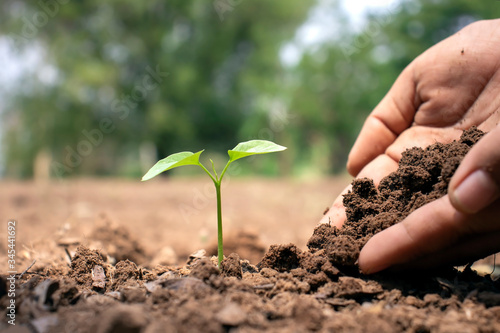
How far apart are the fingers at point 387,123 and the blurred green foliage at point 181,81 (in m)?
10.6

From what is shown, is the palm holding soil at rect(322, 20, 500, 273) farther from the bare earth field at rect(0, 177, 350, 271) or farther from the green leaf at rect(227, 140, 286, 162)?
the bare earth field at rect(0, 177, 350, 271)

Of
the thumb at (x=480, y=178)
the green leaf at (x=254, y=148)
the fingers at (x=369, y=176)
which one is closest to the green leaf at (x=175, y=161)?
the green leaf at (x=254, y=148)

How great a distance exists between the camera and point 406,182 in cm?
173

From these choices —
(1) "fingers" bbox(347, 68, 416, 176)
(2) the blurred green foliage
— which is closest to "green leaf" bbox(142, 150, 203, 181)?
(1) "fingers" bbox(347, 68, 416, 176)

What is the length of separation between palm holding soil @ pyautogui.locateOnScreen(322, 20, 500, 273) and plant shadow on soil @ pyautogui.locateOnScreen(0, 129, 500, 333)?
0.12m

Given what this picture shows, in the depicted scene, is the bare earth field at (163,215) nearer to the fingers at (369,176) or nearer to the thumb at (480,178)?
the fingers at (369,176)

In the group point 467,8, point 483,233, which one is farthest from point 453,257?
point 467,8

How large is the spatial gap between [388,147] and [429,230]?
3.59 ft

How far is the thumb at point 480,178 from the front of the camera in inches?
48.9

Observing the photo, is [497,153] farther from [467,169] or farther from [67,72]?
[67,72]

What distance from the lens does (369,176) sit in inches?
86.1

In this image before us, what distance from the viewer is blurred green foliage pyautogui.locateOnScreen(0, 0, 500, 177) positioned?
1371cm

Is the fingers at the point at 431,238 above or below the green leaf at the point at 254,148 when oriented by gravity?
below

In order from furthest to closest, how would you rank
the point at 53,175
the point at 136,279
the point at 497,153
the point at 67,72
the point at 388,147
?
the point at 53,175, the point at 67,72, the point at 388,147, the point at 136,279, the point at 497,153
